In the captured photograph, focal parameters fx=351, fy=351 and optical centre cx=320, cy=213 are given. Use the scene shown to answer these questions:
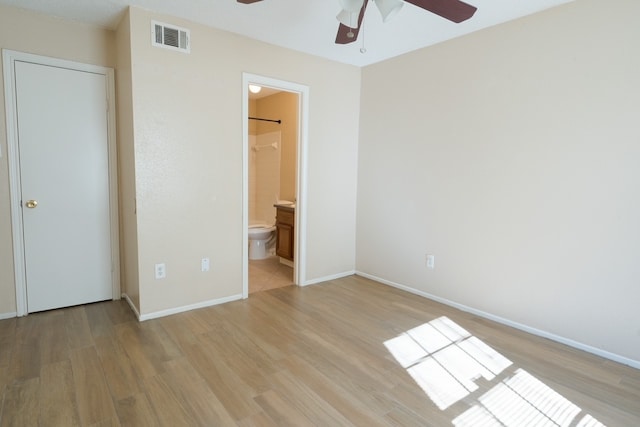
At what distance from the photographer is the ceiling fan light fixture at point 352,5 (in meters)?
1.95

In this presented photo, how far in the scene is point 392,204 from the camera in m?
3.88

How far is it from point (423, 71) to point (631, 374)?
2.90m

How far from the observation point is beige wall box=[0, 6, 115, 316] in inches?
108

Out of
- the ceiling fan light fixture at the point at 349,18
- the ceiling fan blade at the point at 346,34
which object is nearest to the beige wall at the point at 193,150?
the ceiling fan blade at the point at 346,34

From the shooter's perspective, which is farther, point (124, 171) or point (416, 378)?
point (124, 171)

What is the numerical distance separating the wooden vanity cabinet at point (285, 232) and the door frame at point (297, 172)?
620 mm

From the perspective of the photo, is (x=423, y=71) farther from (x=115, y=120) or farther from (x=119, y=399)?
(x=119, y=399)

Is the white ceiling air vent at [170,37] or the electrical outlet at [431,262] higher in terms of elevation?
the white ceiling air vent at [170,37]

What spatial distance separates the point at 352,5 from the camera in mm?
1968

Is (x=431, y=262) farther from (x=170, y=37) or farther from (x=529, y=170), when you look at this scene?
(x=170, y=37)

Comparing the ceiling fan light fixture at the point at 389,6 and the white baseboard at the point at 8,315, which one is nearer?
the ceiling fan light fixture at the point at 389,6

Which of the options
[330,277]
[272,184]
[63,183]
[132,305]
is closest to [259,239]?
[272,184]

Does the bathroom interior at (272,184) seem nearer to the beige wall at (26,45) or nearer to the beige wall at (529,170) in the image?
the beige wall at (529,170)

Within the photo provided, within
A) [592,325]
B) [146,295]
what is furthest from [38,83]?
[592,325]
